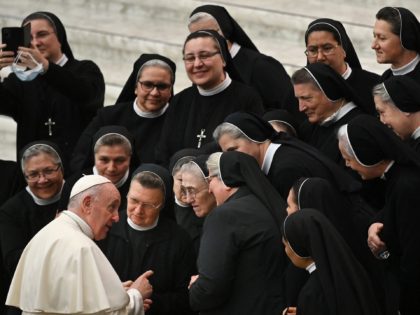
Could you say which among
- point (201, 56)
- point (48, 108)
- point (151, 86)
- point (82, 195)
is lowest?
point (82, 195)

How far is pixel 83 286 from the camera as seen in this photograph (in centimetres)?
813

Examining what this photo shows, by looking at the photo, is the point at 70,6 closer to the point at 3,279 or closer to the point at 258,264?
the point at 3,279

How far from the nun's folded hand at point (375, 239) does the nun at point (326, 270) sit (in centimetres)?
63

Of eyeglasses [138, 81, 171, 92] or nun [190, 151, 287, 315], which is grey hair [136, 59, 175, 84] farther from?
nun [190, 151, 287, 315]

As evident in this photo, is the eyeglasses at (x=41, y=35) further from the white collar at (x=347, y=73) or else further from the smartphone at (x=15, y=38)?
the white collar at (x=347, y=73)

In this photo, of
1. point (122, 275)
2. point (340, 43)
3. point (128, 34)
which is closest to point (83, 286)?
point (122, 275)

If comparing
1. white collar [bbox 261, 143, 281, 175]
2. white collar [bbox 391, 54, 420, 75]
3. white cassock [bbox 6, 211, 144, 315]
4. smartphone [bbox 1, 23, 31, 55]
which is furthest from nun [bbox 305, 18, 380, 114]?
white cassock [bbox 6, 211, 144, 315]

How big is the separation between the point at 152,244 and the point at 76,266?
3.34 feet

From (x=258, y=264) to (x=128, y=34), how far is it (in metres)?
5.36

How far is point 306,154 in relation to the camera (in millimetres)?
8898

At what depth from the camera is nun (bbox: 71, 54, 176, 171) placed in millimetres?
10289

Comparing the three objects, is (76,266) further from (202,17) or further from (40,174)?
(202,17)

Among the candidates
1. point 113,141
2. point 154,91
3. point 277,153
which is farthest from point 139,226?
point 154,91

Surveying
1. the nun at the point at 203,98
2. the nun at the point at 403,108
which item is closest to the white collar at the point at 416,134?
the nun at the point at 403,108
